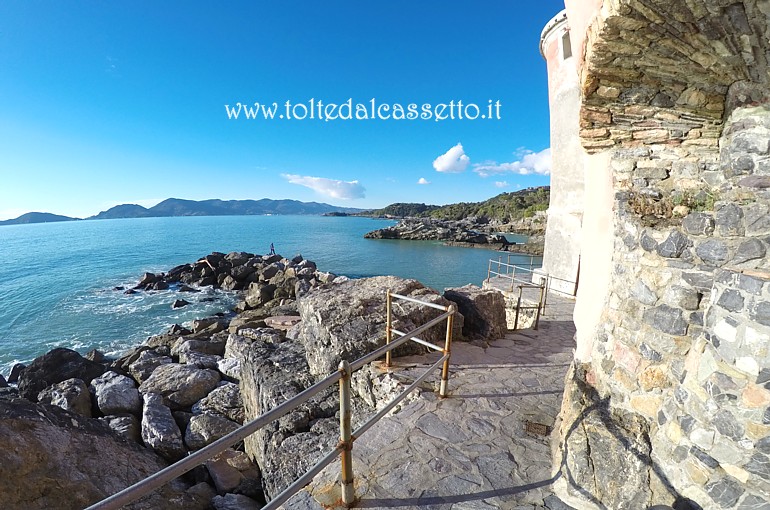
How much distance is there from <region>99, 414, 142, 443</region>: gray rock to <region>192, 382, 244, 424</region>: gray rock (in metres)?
0.89

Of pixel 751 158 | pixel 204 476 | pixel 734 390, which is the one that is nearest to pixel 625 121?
pixel 751 158

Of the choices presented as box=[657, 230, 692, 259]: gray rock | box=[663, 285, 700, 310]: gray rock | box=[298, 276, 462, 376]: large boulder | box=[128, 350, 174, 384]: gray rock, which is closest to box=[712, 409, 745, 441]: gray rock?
box=[663, 285, 700, 310]: gray rock

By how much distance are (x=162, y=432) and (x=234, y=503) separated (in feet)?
8.15

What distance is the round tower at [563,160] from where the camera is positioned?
12.5 metres

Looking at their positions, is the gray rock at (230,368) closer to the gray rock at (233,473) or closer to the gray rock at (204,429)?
the gray rock at (204,429)

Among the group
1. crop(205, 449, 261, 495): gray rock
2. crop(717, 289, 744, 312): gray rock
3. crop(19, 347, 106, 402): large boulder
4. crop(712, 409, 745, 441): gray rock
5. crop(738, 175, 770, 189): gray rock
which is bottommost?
crop(19, 347, 106, 402): large boulder

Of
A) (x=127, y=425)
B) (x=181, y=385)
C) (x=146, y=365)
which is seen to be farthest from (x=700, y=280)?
(x=146, y=365)

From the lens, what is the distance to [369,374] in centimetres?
462

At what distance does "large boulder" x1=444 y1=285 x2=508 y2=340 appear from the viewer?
6320 millimetres

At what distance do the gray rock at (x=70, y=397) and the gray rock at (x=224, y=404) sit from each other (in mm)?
2134

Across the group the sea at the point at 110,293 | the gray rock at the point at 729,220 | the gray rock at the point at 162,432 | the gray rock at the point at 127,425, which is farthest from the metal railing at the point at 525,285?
the sea at the point at 110,293

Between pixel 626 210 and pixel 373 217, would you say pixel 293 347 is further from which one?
pixel 373 217

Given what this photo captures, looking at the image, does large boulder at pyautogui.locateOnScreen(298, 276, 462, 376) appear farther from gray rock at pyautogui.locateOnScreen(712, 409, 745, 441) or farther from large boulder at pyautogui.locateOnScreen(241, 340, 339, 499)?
gray rock at pyautogui.locateOnScreen(712, 409, 745, 441)

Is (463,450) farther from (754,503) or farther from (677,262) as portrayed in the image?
(677,262)
